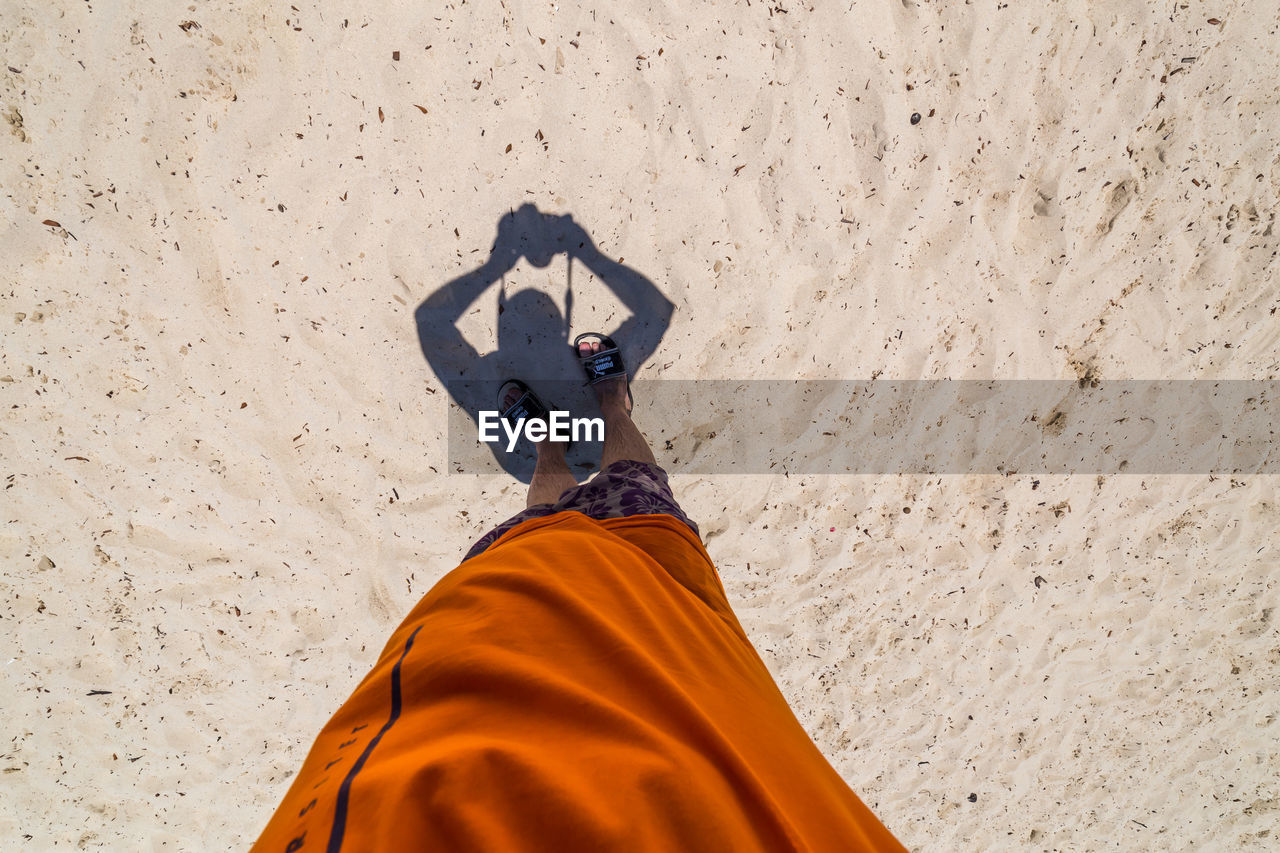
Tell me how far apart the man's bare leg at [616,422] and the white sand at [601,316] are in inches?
6.8

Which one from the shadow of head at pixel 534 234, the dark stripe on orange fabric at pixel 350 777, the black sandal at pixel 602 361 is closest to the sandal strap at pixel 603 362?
the black sandal at pixel 602 361

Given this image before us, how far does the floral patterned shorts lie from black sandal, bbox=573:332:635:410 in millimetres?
390

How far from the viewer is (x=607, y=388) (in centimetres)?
211

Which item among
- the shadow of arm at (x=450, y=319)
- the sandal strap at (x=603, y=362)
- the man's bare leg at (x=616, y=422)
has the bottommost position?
the man's bare leg at (x=616, y=422)

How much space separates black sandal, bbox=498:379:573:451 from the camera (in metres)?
2.12

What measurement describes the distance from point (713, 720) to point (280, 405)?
1.86 m

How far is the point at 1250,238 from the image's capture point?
2.05 metres

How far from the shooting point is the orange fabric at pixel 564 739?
781 millimetres

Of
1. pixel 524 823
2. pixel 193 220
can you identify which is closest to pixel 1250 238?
pixel 524 823

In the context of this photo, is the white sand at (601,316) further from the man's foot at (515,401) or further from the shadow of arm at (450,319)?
the man's foot at (515,401)

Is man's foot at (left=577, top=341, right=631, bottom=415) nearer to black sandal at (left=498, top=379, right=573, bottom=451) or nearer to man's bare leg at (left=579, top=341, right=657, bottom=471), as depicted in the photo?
man's bare leg at (left=579, top=341, right=657, bottom=471)

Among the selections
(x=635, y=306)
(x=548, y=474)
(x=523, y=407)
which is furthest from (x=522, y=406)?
(x=635, y=306)

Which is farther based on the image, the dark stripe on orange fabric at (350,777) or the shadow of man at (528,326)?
the shadow of man at (528,326)

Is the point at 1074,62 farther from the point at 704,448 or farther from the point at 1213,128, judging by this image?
the point at 704,448
